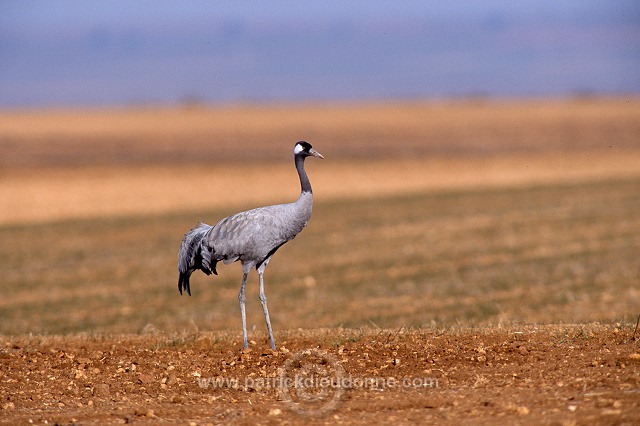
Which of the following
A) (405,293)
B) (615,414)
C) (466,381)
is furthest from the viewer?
(405,293)

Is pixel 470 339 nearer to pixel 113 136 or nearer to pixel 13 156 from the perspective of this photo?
pixel 13 156

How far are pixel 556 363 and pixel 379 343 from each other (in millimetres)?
2141

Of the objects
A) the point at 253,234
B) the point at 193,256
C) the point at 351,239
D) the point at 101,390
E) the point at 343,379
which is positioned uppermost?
the point at 351,239

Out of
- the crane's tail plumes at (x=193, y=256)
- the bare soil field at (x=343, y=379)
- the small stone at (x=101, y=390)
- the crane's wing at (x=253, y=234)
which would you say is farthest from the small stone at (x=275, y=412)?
the crane's tail plumes at (x=193, y=256)

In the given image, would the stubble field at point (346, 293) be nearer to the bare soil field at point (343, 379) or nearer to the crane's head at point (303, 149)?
the bare soil field at point (343, 379)

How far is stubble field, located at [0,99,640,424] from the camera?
940 centimetres

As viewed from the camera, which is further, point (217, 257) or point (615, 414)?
point (217, 257)

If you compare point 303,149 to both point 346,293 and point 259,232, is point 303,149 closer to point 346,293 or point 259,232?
point 259,232

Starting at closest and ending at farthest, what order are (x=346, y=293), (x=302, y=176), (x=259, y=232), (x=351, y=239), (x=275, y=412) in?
(x=275, y=412), (x=259, y=232), (x=302, y=176), (x=346, y=293), (x=351, y=239)

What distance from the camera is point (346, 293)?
21703mm

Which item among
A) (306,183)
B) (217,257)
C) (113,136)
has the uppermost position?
(113,136)

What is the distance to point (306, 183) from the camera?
1148 centimetres

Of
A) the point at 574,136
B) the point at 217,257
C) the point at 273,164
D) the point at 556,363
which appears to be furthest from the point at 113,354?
the point at 574,136

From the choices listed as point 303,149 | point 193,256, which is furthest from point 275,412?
point 303,149
